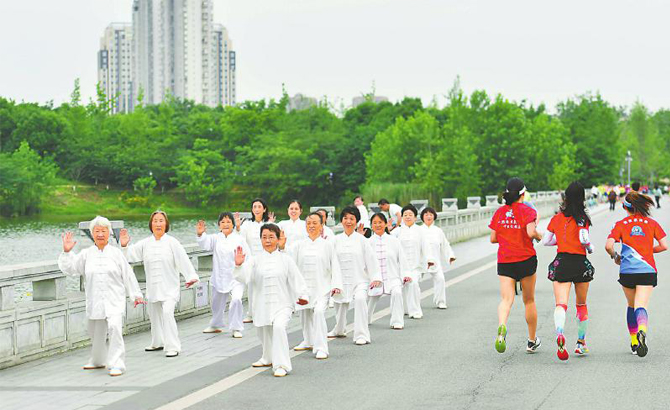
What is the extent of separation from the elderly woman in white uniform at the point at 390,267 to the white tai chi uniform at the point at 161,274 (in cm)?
276

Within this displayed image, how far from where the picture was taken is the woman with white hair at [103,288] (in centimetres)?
944

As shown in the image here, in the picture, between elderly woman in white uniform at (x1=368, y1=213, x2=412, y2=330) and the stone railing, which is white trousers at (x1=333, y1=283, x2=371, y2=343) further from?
the stone railing

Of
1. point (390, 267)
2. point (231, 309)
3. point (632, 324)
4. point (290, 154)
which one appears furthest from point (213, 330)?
point (290, 154)

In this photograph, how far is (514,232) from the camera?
9789 mm

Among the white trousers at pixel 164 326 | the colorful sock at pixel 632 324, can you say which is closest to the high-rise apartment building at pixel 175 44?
the white trousers at pixel 164 326

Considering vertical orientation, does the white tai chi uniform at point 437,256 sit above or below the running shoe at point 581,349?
above

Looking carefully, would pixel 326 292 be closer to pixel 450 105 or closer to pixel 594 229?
pixel 594 229

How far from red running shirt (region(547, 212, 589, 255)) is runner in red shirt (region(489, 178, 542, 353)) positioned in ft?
0.68

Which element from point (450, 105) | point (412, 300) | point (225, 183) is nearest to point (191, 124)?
point (225, 183)

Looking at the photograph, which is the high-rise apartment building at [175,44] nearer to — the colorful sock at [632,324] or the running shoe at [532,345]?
the running shoe at [532,345]

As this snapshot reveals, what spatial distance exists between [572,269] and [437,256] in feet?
17.0

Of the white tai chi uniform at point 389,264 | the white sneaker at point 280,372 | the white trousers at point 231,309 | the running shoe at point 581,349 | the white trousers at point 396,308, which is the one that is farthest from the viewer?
the white tai chi uniform at point 389,264

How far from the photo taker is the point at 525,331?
459 inches

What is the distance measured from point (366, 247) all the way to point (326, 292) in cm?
103
